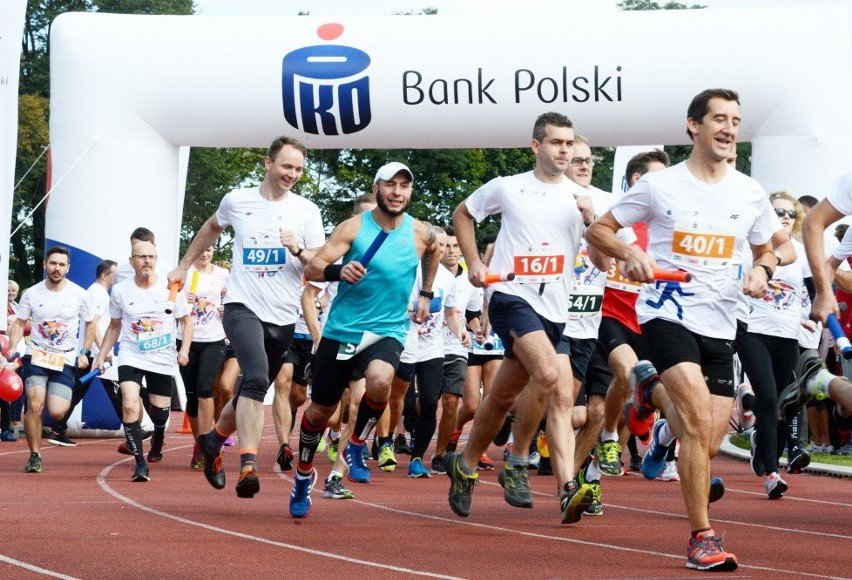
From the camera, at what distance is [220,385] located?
14.6 m

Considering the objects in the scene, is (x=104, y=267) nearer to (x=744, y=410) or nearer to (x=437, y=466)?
(x=437, y=466)

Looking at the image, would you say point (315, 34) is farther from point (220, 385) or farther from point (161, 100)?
point (220, 385)

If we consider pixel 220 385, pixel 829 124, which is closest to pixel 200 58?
pixel 220 385

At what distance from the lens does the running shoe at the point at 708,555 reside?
21.4 ft

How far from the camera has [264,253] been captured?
10195 millimetres

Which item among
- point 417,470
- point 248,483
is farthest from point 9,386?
point 248,483

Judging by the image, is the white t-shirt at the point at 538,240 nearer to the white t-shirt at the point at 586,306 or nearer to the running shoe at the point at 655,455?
the running shoe at the point at 655,455

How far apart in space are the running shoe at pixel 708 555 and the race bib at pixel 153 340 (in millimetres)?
7232

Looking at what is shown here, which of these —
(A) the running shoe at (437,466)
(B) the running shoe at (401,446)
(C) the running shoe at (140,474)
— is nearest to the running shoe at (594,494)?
(A) the running shoe at (437,466)

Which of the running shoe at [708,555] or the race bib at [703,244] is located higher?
the race bib at [703,244]

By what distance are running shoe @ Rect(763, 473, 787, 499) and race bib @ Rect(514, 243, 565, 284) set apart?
2657mm

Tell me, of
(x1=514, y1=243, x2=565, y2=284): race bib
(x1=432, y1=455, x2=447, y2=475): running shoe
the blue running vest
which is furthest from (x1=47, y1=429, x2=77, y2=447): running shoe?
(x1=514, y1=243, x2=565, y2=284): race bib

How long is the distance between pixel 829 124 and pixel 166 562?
10.3 meters

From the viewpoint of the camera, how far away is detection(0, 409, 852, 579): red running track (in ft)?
22.1
